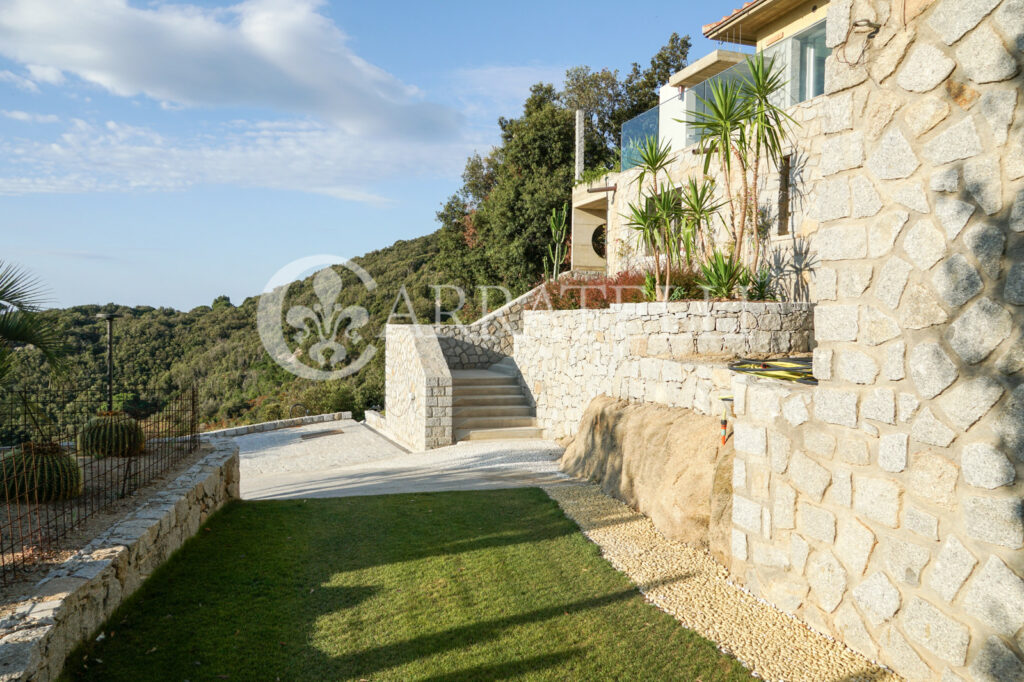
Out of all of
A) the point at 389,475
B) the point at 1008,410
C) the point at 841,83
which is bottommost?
the point at 389,475

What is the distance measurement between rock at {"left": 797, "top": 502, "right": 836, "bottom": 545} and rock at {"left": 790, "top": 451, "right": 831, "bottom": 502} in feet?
0.27

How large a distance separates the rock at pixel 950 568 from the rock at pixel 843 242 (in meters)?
1.57

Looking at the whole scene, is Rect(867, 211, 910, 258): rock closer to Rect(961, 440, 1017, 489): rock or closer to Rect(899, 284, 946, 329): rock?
Rect(899, 284, 946, 329): rock

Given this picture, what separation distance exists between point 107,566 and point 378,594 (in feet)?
5.68

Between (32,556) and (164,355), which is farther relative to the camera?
(164,355)

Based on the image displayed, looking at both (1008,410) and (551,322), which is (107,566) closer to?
(1008,410)

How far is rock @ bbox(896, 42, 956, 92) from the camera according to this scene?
3246mm

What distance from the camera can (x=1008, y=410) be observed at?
2.89 meters

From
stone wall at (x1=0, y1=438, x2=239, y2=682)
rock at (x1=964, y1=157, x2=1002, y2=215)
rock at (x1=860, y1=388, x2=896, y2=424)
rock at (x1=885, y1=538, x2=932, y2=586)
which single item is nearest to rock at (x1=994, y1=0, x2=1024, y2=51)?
rock at (x1=964, y1=157, x2=1002, y2=215)

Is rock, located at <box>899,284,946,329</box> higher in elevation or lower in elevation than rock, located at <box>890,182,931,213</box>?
lower

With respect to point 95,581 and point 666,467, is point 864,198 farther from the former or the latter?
point 95,581

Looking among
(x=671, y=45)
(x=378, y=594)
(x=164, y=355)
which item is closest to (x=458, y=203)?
(x=671, y=45)

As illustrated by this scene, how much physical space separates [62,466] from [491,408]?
8278 millimetres
